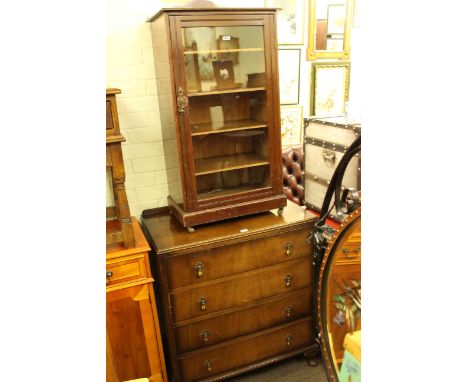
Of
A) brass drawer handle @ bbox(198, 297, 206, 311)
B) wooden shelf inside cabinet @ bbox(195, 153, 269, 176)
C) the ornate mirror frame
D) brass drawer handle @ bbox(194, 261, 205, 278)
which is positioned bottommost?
brass drawer handle @ bbox(198, 297, 206, 311)

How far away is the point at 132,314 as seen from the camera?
1691mm

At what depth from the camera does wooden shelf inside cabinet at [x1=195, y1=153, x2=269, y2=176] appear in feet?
6.04

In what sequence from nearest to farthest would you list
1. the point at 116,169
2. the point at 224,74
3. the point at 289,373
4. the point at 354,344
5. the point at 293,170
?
1. the point at 354,344
2. the point at 116,169
3. the point at 224,74
4. the point at 289,373
5. the point at 293,170

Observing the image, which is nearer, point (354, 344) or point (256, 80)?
point (354, 344)

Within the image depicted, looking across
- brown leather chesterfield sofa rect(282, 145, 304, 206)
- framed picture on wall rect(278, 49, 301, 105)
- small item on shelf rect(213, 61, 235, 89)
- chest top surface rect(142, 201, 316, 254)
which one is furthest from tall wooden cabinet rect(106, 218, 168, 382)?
framed picture on wall rect(278, 49, 301, 105)

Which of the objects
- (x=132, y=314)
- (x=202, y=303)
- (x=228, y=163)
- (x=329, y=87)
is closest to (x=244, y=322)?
(x=202, y=303)

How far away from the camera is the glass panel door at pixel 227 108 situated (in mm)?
1707

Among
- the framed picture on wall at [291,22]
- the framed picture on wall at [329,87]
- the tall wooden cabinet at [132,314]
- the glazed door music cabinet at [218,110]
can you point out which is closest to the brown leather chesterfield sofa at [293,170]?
the framed picture on wall at [329,87]

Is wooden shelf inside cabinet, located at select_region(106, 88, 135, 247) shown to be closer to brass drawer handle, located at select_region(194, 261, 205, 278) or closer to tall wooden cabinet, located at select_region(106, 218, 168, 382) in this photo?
tall wooden cabinet, located at select_region(106, 218, 168, 382)

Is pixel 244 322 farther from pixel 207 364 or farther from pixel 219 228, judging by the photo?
pixel 219 228

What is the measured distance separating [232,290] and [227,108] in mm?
857

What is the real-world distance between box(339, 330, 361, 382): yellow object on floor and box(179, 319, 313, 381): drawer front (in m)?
1.40
